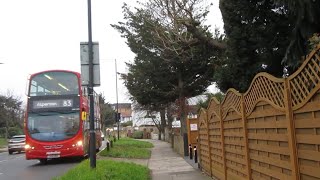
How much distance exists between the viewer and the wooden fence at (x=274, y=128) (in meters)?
4.96

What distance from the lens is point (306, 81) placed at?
202 inches

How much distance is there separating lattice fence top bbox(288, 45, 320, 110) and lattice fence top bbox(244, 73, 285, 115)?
0.39 metres

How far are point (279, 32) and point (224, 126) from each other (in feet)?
17.4

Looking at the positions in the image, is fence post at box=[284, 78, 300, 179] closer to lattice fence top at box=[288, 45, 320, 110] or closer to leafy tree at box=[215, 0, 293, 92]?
lattice fence top at box=[288, 45, 320, 110]

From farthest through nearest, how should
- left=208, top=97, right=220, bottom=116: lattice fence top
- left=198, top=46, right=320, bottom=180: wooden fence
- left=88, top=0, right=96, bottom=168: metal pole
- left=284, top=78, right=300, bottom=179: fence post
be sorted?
left=88, top=0, right=96, bottom=168: metal pole < left=208, top=97, right=220, bottom=116: lattice fence top < left=284, top=78, right=300, bottom=179: fence post < left=198, top=46, right=320, bottom=180: wooden fence

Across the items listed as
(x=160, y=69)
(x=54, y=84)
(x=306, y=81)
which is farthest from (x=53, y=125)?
(x=306, y=81)

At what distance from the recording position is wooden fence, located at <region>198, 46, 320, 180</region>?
4965 millimetres

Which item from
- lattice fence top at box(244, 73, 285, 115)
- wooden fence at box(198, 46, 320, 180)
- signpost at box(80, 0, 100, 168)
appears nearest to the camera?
wooden fence at box(198, 46, 320, 180)

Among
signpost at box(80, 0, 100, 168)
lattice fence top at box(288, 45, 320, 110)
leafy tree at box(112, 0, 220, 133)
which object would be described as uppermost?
leafy tree at box(112, 0, 220, 133)

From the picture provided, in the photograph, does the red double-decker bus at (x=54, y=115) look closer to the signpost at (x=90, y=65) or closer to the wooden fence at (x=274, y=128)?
the signpost at (x=90, y=65)

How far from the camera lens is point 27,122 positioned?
21500mm

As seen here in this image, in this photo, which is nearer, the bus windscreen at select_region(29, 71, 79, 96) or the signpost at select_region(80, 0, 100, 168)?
the signpost at select_region(80, 0, 100, 168)

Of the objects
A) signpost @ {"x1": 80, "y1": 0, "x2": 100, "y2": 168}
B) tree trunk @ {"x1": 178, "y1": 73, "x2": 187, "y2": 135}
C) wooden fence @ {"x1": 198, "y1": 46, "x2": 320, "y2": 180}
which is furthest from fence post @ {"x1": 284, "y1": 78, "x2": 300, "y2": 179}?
tree trunk @ {"x1": 178, "y1": 73, "x2": 187, "y2": 135}

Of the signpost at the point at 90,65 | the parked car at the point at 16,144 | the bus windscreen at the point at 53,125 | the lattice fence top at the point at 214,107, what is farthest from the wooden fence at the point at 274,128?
the parked car at the point at 16,144
